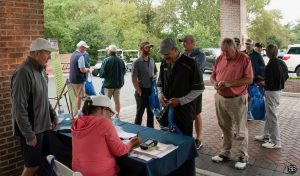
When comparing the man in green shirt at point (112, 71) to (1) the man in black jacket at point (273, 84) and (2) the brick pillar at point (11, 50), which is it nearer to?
(2) the brick pillar at point (11, 50)

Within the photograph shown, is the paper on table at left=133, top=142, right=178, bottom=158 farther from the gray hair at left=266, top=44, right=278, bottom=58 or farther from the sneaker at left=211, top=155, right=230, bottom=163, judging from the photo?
the gray hair at left=266, top=44, right=278, bottom=58

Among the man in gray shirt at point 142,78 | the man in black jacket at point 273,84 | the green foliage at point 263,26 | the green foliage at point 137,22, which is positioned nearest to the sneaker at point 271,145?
the man in black jacket at point 273,84

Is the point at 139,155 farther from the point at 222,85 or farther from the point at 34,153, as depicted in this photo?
the point at 222,85

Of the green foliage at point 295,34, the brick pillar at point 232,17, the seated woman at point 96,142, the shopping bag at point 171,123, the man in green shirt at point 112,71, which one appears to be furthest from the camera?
the green foliage at point 295,34

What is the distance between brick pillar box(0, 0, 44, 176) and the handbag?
4405mm

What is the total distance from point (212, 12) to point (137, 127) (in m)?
31.4

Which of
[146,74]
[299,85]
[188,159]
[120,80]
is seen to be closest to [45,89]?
[188,159]

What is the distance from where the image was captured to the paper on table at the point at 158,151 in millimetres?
2991

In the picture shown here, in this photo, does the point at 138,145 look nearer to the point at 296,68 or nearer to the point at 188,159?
the point at 188,159

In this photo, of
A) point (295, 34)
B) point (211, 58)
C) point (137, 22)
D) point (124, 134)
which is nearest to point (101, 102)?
point (124, 134)

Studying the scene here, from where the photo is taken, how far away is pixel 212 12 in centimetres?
3366

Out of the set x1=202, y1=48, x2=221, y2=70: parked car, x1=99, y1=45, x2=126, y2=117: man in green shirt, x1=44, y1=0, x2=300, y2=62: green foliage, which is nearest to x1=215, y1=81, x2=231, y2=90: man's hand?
x1=99, y1=45, x2=126, y2=117: man in green shirt

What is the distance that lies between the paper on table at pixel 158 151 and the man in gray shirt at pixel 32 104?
115cm

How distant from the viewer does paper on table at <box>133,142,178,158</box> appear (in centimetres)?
299
